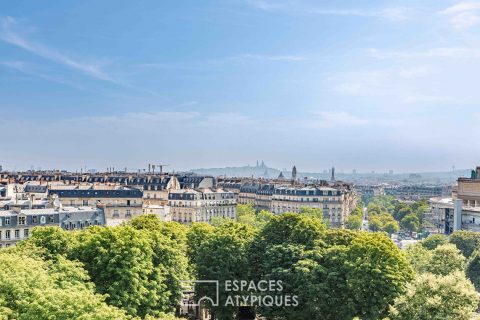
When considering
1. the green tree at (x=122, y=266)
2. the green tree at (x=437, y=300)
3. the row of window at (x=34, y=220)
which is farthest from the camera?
the row of window at (x=34, y=220)

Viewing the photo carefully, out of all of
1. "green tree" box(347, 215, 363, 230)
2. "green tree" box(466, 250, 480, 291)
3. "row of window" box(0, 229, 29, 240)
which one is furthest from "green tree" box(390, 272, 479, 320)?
"green tree" box(347, 215, 363, 230)

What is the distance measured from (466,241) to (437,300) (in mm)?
41892

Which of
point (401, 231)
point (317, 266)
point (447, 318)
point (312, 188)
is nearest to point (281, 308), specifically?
point (317, 266)

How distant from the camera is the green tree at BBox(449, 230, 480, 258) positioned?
6994 cm

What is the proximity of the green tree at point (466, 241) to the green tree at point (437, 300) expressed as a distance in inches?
1517

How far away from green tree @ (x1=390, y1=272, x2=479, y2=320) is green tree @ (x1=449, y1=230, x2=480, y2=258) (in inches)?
1517

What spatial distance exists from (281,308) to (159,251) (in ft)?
36.6

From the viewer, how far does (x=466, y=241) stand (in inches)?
2778

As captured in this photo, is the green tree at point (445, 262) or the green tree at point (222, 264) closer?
the green tree at point (222, 264)

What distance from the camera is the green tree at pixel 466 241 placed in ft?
229

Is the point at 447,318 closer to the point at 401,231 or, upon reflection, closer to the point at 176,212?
the point at 176,212

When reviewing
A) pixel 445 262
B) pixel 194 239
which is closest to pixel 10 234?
pixel 194 239

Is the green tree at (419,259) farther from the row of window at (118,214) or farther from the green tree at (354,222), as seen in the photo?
the green tree at (354,222)


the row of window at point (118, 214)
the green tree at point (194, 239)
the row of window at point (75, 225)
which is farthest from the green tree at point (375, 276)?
the row of window at point (118, 214)
